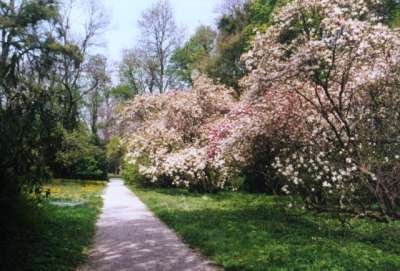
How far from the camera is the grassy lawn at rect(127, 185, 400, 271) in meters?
6.45

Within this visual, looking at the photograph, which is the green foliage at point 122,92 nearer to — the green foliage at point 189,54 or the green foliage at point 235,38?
the green foliage at point 189,54

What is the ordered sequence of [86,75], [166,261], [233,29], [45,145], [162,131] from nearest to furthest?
1. [166,261]
2. [45,145]
3. [162,131]
4. [233,29]
5. [86,75]

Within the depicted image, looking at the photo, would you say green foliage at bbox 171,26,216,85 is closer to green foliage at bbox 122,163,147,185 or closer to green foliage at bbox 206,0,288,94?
green foliage at bbox 206,0,288,94

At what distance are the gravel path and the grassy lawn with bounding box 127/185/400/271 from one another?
13.2 inches

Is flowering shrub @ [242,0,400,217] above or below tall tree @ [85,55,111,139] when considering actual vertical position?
below

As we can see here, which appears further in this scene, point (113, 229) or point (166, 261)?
point (113, 229)

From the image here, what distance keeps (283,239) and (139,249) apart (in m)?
2.76

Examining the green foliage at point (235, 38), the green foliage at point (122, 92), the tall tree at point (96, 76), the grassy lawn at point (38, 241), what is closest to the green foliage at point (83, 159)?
the tall tree at point (96, 76)

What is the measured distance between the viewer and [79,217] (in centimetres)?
1134

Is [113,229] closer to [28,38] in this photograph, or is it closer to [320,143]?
[28,38]

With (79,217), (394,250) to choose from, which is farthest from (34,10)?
(394,250)

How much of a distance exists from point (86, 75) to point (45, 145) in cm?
3167

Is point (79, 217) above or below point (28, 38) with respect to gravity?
below

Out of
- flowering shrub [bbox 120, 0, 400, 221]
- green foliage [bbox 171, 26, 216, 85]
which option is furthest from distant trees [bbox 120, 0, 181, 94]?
flowering shrub [bbox 120, 0, 400, 221]
